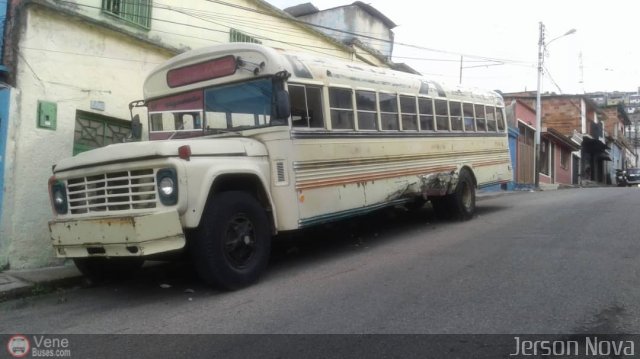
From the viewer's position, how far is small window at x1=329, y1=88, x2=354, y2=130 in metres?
6.99

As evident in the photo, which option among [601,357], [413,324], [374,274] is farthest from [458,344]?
[374,274]

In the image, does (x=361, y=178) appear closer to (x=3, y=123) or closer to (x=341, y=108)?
(x=341, y=108)

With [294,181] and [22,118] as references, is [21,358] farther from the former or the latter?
[22,118]

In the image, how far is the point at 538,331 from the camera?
409 cm

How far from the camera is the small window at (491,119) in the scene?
1124 cm

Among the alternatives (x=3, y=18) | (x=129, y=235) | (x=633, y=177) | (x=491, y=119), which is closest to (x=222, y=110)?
(x=129, y=235)

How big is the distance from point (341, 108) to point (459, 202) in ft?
12.6

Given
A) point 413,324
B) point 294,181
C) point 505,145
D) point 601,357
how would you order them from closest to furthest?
point 601,357, point 413,324, point 294,181, point 505,145

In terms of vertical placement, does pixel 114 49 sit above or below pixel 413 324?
above

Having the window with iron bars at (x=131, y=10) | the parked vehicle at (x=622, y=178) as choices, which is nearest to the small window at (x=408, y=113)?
the window with iron bars at (x=131, y=10)

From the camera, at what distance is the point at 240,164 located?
5660 mm

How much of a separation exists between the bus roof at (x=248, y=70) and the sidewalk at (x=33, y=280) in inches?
98.9

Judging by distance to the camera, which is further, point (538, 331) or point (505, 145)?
point (505, 145)

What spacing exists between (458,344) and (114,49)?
7.00m
